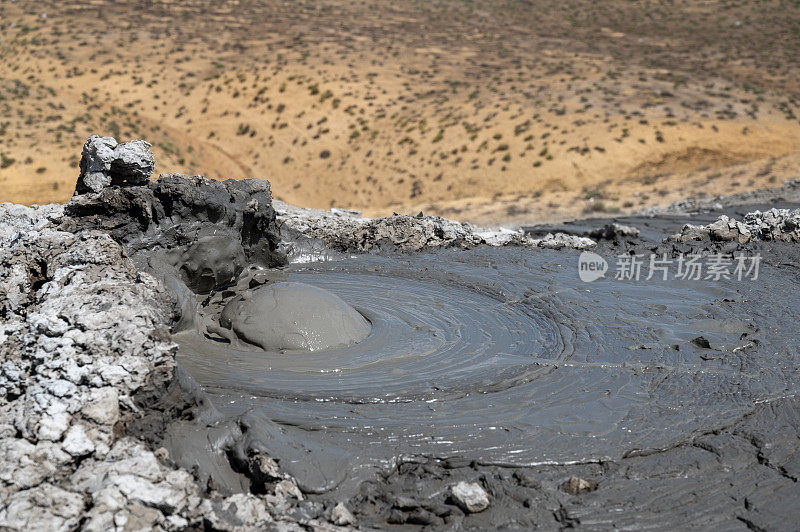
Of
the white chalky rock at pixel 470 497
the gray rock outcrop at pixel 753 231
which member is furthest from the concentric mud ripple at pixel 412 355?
the gray rock outcrop at pixel 753 231

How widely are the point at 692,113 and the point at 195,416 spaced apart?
2154 cm

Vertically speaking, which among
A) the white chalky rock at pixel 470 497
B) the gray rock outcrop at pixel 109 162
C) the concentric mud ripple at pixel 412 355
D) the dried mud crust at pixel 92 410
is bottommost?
the concentric mud ripple at pixel 412 355

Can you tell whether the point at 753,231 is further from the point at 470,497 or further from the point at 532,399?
the point at 470,497

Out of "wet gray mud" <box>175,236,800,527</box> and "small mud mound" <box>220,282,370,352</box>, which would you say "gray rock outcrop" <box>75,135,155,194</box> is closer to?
"wet gray mud" <box>175,236,800,527</box>

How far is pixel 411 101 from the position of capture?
85.6 ft

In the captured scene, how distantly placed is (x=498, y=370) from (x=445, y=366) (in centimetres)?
46

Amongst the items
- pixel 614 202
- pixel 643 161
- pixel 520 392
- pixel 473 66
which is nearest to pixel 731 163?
pixel 643 161

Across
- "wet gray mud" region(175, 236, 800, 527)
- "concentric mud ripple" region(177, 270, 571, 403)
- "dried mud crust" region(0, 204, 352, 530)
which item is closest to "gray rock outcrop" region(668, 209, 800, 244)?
"wet gray mud" region(175, 236, 800, 527)

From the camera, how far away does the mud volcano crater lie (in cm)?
451

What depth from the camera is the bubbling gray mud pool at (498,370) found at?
4836mm

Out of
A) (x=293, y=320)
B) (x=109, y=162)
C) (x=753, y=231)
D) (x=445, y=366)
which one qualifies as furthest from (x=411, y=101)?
(x=445, y=366)

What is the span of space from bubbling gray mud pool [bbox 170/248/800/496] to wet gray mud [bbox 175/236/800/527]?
0.02m

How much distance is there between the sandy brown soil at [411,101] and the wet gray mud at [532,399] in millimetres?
8458

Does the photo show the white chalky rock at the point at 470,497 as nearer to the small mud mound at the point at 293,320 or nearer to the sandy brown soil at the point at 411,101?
the small mud mound at the point at 293,320
